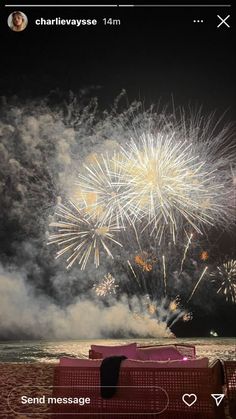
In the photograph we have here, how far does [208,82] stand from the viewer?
313 centimetres

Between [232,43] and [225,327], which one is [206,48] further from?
[225,327]

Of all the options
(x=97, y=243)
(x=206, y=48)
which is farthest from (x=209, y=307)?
(x=206, y=48)

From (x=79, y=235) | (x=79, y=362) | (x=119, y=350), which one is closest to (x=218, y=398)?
(x=79, y=362)

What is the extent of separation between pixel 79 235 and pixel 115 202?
1.48 feet

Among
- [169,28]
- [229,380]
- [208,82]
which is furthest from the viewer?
[208,82]

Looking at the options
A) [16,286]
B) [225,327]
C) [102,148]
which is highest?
[102,148]

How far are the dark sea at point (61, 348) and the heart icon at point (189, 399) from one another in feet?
6.14

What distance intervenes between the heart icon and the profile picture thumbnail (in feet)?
7.52

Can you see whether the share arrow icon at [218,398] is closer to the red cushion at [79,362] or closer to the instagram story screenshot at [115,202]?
the red cushion at [79,362]

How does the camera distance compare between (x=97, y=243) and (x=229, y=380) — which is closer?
(x=229, y=380)

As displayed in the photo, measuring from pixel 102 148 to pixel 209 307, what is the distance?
69.9 inches

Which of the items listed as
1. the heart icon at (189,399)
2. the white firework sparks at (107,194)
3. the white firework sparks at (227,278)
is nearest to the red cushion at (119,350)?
the heart icon at (189,399)

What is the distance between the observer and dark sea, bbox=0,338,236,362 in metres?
3.64

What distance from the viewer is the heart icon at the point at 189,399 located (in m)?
1.78
